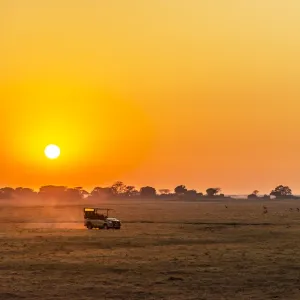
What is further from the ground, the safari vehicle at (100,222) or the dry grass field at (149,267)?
the safari vehicle at (100,222)

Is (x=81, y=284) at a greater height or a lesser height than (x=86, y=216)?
lesser

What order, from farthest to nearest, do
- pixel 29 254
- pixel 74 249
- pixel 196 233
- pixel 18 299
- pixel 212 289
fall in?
pixel 196 233 → pixel 74 249 → pixel 29 254 → pixel 212 289 → pixel 18 299

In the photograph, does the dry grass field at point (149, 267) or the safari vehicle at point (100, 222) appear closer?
the dry grass field at point (149, 267)

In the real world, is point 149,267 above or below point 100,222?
below

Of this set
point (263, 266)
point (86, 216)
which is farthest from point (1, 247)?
point (86, 216)

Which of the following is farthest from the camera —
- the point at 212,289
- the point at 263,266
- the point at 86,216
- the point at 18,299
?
the point at 86,216

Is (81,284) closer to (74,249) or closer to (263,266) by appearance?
(263,266)

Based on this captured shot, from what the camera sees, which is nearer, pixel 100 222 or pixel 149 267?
pixel 149 267

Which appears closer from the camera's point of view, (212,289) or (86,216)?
(212,289)

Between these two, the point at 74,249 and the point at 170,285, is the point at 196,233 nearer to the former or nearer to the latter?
the point at 74,249

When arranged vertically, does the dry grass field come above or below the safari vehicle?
below

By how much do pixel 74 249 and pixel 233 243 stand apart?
1603 cm

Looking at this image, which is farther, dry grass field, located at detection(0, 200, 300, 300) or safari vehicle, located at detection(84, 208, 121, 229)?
safari vehicle, located at detection(84, 208, 121, 229)

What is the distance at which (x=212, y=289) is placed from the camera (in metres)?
31.6
